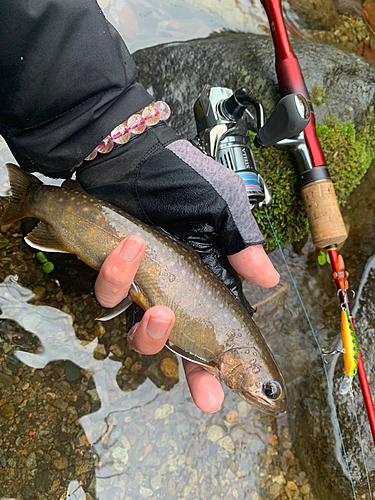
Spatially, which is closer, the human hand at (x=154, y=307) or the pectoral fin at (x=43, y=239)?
the human hand at (x=154, y=307)

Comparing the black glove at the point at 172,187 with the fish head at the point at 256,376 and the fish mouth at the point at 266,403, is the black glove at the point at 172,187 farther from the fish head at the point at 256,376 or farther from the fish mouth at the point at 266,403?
the fish mouth at the point at 266,403

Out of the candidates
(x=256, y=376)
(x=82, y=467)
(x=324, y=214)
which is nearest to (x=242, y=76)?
(x=324, y=214)

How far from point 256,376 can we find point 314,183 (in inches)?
61.5

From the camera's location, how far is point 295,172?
10.8 ft

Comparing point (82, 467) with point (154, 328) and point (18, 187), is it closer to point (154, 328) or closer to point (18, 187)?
point (154, 328)

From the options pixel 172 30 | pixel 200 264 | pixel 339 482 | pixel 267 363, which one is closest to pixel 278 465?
pixel 339 482

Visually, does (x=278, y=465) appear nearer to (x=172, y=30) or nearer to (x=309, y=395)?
(x=309, y=395)

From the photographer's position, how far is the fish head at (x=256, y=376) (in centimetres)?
239

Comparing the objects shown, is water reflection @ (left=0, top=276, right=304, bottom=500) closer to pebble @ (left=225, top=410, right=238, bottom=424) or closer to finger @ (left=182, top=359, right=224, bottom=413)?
pebble @ (left=225, top=410, right=238, bottom=424)

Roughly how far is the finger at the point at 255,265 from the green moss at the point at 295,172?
76 cm

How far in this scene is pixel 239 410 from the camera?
3365 millimetres

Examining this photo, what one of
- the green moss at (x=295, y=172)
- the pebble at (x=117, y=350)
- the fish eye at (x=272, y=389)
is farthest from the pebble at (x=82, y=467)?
the green moss at (x=295, y=172)

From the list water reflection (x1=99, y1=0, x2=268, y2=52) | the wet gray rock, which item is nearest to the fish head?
the wet gray rock

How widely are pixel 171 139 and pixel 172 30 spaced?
2039 millimetres
